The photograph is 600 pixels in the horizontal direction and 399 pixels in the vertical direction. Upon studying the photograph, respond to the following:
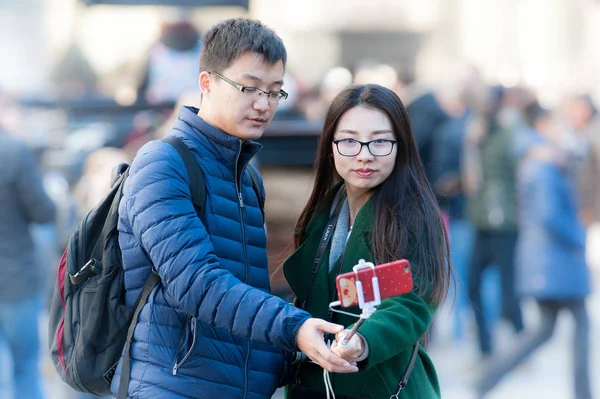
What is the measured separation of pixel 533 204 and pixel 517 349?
972 millimetres

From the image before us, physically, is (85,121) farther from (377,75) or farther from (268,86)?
(268,86)

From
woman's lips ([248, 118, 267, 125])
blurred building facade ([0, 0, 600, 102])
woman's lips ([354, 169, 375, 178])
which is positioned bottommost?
woman's lips ([354, 169, 375, 178])

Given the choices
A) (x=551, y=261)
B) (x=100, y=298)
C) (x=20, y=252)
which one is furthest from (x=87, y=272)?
(x=551, y=261)

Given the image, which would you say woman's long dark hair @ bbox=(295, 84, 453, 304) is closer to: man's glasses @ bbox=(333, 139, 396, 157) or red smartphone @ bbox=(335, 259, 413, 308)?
man's glasses @ bbox=(333, 139, 396, 157)

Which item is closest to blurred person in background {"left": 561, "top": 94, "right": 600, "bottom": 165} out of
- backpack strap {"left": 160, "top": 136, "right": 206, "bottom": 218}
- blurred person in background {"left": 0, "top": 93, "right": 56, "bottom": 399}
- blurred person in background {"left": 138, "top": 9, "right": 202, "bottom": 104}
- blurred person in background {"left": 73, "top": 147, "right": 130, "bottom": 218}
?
blurred person in background {"left": 138, "top": 9, "right": 202, "bottom": 104}

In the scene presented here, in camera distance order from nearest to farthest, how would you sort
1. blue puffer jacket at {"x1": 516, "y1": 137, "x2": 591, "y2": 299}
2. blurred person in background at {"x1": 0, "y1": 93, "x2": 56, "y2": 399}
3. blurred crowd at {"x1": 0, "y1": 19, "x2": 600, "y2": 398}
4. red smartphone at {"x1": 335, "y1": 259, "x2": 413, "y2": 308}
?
1. red smartphone at {"x1": 335, "y1": 259, "x2": 413, "y2": 308}
2. blurred person in background at {"x1": 0, "y1": 93, "x2": 56, "y2": 399}
3. blue puffer jacket at {"x1": 516, "y1": 137, "x2": 591, "y2": 299}
4. blurred crowd at {"x1": 0, "y1": 19, "x2": 600, "y2": 398}

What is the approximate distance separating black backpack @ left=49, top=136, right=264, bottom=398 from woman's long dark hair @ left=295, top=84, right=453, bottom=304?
21.5 inches

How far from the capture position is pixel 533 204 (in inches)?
274

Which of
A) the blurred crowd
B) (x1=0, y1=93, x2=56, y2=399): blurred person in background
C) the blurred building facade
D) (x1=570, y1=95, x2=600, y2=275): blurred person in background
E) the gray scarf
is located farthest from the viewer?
the blurred building facade

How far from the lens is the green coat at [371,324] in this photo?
2.89m

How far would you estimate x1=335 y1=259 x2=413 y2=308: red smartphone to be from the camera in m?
2.65

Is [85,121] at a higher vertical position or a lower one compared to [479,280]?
higher

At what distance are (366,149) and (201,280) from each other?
70cm

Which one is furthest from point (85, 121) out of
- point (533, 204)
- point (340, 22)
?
point (340, 22)
